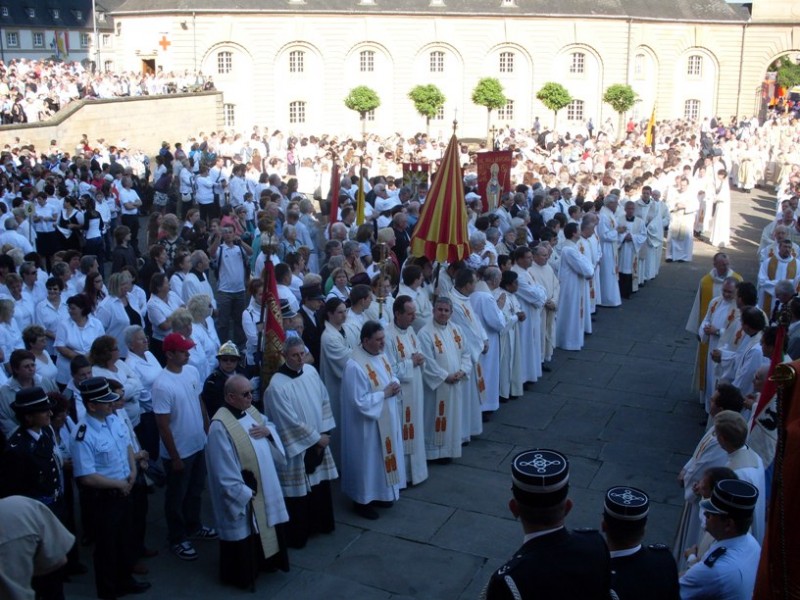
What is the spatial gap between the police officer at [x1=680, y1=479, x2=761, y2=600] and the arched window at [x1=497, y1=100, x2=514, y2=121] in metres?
47.0

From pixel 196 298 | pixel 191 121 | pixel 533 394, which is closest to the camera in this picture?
pixel 196 298

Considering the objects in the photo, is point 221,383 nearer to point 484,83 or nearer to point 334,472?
point 334,472

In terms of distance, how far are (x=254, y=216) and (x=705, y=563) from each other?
12.4 meters

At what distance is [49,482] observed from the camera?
6.19 meters

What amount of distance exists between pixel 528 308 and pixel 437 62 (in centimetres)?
3972

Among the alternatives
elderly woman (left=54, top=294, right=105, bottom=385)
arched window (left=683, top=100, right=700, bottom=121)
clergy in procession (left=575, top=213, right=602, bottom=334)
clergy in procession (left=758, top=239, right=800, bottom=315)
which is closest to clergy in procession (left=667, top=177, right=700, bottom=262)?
clergy in procession (left=575, top=213, right=602, bottom=334)

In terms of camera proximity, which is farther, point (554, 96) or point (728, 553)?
point (554, 96)

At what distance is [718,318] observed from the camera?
10.2 meters

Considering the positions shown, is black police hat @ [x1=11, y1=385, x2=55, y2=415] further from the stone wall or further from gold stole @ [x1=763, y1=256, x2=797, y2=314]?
the stone wall

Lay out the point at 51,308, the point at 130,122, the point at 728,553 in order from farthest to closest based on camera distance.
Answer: the point at 130,122
the point at 51,308
the point at 728,553

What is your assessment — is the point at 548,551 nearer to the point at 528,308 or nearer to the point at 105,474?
the point at 105,474

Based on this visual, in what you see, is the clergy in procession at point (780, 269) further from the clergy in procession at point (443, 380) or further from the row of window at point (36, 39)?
the row of window at point (36, 39)

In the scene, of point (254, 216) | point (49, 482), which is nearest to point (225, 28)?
point (254, 216)

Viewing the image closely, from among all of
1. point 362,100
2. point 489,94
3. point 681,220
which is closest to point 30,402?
point 681,220
